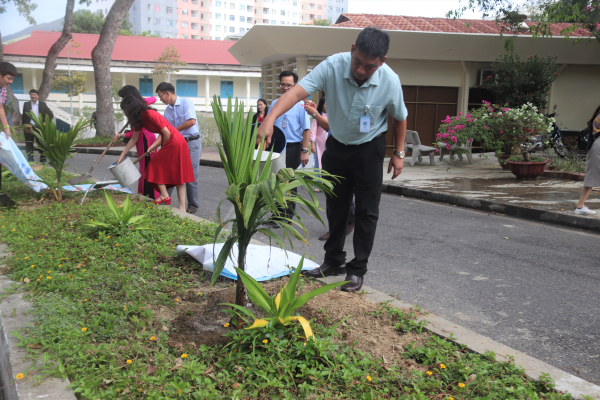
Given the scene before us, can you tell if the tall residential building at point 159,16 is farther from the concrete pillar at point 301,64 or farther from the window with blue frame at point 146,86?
the concrete pillar at point 301,64

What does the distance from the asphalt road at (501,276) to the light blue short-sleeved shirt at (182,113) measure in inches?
45.2

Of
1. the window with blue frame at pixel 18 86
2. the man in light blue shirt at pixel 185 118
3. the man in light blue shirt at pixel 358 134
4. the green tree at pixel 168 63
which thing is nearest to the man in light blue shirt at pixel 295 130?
the man in light blue shirt at pixel 185 118

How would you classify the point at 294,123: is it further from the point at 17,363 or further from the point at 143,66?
the point at 143,66

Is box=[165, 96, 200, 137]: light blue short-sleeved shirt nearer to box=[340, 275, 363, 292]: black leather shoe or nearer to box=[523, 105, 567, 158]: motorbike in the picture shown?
box=[340, 275, 363, 292]: black leather shoe

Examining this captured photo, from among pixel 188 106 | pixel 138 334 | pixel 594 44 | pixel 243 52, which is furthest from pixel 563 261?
pixel 243 52

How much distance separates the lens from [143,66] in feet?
106

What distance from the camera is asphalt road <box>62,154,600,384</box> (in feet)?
9.80

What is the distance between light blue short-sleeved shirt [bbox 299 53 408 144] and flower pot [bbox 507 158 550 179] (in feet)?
25.9

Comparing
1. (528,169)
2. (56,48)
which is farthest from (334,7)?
(528,169)

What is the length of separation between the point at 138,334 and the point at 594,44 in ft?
60.0

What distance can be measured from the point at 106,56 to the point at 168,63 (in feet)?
36.7

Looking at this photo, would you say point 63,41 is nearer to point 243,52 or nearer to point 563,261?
point 243,52

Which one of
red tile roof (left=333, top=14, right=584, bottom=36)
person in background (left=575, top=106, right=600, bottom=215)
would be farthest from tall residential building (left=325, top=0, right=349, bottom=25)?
person in background (left=575, top=106, right=600, bottom=215)

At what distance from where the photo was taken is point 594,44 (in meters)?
16.2
